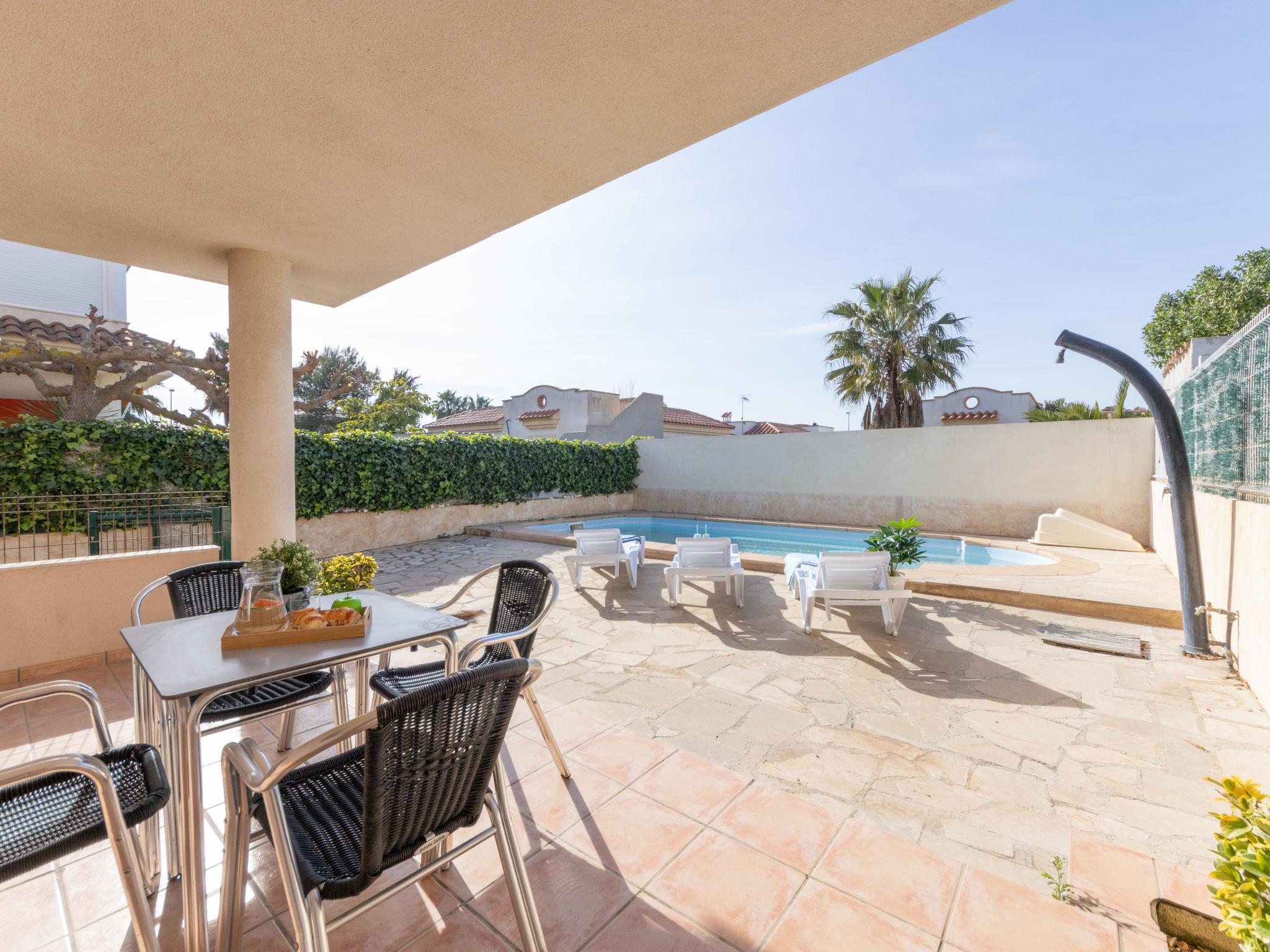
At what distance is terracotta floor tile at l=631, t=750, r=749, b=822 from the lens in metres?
2.34

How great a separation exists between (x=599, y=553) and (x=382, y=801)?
17.7ft

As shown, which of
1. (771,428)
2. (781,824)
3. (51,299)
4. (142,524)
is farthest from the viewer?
(771,428)

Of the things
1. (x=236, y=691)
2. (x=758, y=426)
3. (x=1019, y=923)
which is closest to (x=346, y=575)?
(x=236, y=691)

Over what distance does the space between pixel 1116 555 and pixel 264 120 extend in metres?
11.1

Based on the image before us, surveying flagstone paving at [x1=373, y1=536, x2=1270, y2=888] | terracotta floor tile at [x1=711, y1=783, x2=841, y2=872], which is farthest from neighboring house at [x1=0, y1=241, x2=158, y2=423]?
terracotta floor tile at [x1=711, y1=783, x2=841, y2=872]

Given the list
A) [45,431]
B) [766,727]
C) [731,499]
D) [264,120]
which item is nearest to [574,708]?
[766,727]

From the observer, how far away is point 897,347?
15.7m

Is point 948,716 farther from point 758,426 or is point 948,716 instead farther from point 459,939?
point 758,426

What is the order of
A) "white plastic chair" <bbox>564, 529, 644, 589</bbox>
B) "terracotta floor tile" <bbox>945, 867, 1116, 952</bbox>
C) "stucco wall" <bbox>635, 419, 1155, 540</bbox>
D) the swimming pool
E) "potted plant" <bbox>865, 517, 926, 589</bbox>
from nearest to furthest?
"terracotta floor tile" <bbox>945, 867, 1116, 952</bbox>, "potted plant" <bbox>865, 517, 926, 589</bbox>, "white plastic chair" <bbox>564, 529, 644, 589</bbox>, the swimming pool, "stucco wall" <bbox>635, 419, 1155, 540</bbox>

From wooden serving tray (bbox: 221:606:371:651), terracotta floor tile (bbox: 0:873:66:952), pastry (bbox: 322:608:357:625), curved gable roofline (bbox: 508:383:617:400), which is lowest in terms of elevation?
terracotta floor tile (bbox: 0:873:66:952)

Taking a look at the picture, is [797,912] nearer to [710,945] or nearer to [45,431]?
[710,945]

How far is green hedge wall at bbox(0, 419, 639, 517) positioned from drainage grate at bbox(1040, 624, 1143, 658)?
8917 millimetres

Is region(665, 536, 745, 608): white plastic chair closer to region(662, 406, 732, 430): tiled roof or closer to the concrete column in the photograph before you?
the concrete column

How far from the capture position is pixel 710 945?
5.46ft
